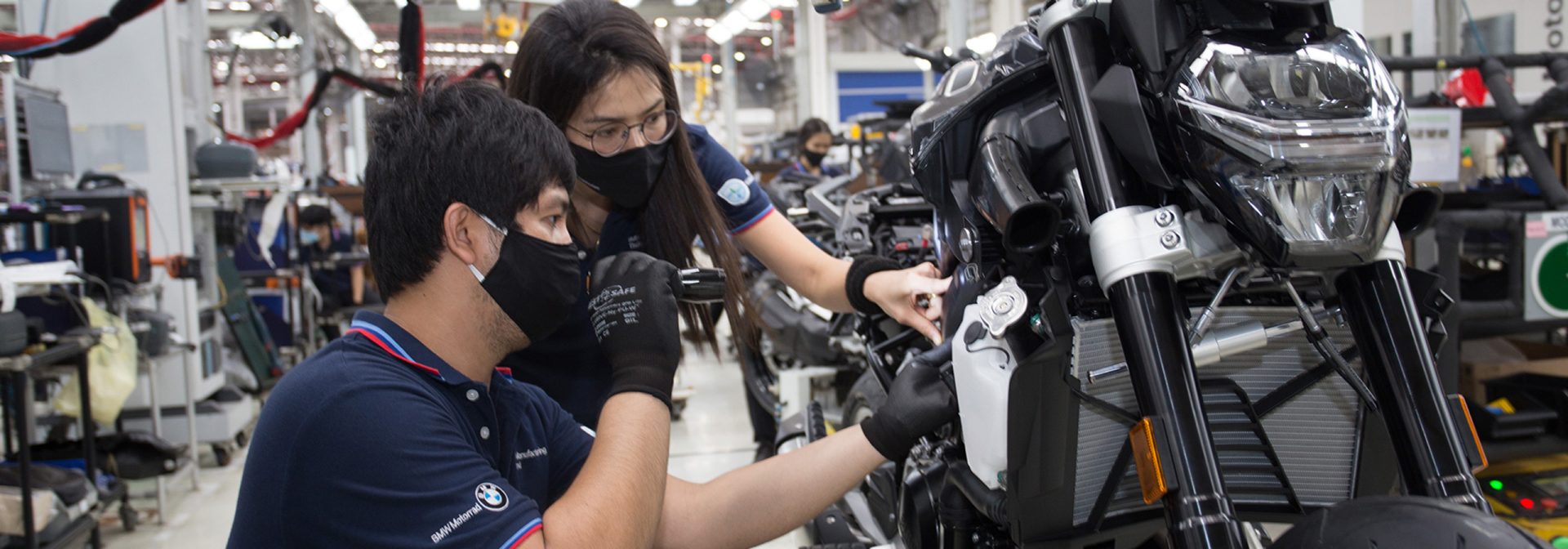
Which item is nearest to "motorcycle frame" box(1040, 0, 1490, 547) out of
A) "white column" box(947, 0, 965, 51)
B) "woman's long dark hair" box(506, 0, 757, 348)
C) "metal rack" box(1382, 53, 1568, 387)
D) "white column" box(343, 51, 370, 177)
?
"woman's long dark hair" box(506, 0, 757, 348)

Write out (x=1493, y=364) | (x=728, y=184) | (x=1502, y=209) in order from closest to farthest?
(x=728, y=184), (x=1502, y=209), (x=1493, y=364)

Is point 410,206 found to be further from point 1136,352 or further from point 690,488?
point 1136,352

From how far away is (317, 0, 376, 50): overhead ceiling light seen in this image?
10.4m

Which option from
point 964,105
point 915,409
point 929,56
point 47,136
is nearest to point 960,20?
point 929,56

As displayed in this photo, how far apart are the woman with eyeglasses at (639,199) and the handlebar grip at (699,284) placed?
0.24m

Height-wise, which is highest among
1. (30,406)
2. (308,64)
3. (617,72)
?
(308,64)

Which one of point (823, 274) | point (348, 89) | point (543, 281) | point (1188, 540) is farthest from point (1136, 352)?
point (348, 89)

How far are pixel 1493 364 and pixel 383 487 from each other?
3.43 metres

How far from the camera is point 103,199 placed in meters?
4.29

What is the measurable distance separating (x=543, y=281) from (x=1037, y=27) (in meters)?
0.69

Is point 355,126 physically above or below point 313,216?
above

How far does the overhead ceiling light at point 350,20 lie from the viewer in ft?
34.1

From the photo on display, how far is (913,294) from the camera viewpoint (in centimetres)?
166

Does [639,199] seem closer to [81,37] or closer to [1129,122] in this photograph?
[1129,122]
